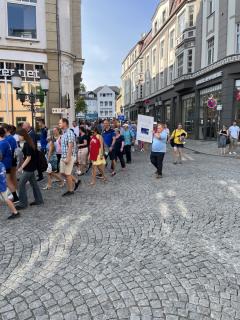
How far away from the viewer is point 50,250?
4047 mm

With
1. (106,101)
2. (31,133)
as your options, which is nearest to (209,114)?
(31,133)

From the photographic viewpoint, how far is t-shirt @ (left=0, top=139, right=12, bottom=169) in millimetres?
6027

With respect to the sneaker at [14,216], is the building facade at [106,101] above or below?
above

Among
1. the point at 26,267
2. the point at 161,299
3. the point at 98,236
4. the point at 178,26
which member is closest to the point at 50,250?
the point at 26,267

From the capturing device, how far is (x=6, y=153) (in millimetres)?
6180

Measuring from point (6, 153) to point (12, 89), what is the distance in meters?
12.2

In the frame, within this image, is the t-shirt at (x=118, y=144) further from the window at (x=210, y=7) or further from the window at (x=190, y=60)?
the window at (x=190, y=60)

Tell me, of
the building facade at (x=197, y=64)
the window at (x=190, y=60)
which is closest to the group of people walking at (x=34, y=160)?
the building facade at (x=197, y=64)

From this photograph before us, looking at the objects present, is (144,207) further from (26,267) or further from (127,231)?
(26,267)

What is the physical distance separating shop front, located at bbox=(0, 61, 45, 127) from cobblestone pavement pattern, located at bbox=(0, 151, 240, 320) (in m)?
12.1

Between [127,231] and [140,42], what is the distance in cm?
4962

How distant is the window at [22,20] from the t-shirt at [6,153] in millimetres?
13506

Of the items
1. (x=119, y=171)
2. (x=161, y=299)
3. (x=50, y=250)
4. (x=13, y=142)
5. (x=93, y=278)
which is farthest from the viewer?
(x=119, y=171)

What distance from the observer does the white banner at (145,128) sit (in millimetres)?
11055
